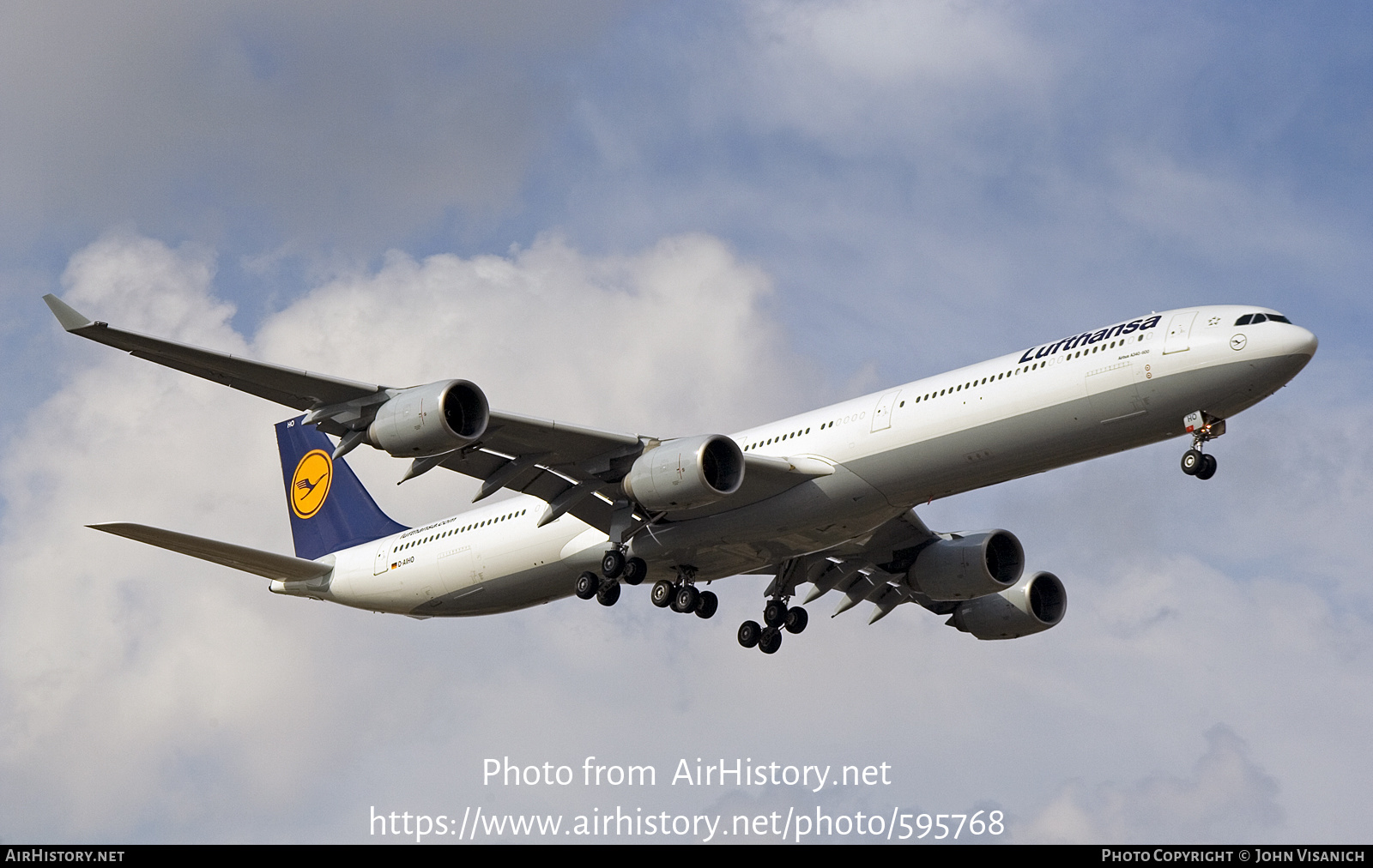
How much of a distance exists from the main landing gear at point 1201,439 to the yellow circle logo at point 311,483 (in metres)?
25.6

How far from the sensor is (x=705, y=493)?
112 ft

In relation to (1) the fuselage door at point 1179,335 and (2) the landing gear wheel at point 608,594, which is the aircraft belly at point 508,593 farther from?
(1) the fuselage door at point 1179,335

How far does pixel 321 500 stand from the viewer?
47.9 m

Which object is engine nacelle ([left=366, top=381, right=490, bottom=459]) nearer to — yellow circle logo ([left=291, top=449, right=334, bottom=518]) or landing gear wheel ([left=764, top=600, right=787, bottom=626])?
landing gear wheel ([left=764, top=600, right=787, bottom=626])

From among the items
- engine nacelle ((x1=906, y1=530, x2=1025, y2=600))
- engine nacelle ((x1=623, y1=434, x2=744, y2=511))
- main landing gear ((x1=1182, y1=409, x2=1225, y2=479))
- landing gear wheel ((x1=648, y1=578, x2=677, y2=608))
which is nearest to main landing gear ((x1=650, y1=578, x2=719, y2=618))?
landing gear wheel ((x1=648, y1=578, x2=677, y2=608))

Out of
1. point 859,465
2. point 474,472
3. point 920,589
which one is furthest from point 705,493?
point 920,589

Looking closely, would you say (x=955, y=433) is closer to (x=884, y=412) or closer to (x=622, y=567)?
(x=884, y=412)

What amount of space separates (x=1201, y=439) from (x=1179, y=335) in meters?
2.15

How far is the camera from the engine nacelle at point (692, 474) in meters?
34.3

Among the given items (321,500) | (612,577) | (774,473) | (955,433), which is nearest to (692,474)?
(774,473)

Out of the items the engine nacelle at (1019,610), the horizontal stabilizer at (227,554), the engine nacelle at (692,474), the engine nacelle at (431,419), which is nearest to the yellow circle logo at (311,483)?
the horizontal stabilizer at (227,554)

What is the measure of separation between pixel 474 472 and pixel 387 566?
7045 mm

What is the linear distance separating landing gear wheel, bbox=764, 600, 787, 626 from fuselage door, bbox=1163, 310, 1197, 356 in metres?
13.8

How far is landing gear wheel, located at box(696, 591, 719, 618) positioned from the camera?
4050 cm
